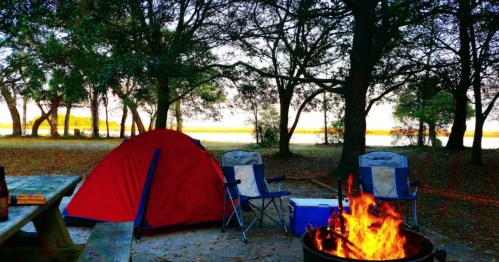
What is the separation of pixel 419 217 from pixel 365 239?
348 cm

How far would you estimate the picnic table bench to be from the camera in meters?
2.28

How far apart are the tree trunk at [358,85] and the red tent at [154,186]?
4.37 metres

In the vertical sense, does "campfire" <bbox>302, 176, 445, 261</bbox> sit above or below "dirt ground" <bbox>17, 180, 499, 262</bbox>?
above

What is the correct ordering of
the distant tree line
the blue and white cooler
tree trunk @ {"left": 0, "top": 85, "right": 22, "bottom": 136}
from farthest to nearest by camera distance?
tree trunk @ {"left": 0, "top": 85, "right": 22, "bottom": 136} < the distant tree line < the blue and white cooler

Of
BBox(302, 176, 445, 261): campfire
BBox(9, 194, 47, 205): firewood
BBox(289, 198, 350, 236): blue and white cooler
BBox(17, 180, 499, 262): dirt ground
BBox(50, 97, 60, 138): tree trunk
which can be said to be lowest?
BBox(17, 180, 499, 262): dirt ground

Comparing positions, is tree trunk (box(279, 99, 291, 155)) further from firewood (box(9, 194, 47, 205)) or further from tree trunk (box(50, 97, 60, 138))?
tree trunk (box(50, 97, 60, 138))

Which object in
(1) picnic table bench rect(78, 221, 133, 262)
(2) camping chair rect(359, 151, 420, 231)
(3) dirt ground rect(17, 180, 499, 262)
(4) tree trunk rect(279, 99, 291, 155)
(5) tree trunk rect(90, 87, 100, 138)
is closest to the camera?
(1) picnic table bench rect(78, 221, 133, 262)

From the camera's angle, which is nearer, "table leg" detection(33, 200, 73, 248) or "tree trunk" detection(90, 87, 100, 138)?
"table leg" detection(33, 200, 73, 248)

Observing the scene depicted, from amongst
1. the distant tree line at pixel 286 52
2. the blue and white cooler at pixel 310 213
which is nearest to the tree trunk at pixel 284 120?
the distant tree line at pixel 286 52

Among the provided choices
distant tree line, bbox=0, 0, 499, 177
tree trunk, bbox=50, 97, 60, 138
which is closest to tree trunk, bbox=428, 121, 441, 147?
distant tree line, bbox=0, 0, 499, 177

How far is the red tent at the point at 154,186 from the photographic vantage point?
4.75 m

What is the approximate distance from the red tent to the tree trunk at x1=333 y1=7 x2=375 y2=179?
4.37 metres

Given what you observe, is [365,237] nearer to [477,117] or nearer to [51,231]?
[51,231]

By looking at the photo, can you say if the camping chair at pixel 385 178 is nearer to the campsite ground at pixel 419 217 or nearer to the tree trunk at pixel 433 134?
the campsite ground at pixel 419 217
